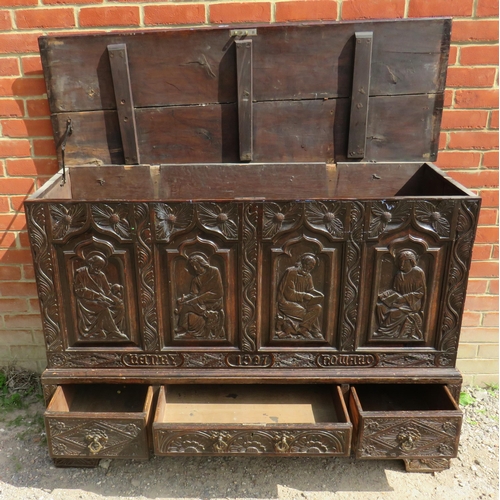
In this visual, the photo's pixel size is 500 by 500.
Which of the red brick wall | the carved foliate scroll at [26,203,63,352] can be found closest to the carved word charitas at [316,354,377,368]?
the red brick wall

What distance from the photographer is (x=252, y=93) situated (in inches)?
88.8

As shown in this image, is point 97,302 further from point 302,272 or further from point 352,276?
point 352,276

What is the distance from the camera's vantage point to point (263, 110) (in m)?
2.30

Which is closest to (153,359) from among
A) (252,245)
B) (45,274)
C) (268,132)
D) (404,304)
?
(45,274)

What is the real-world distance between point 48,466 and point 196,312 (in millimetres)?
1097

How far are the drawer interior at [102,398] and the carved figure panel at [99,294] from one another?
1.09 feet

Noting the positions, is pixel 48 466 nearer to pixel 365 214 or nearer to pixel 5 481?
pixel 5 481

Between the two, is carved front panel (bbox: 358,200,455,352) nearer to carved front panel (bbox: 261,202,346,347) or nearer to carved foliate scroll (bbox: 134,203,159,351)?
carved front panel (bbox: 261,202,346,347)

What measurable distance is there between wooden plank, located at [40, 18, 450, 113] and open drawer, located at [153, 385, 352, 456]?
141cm

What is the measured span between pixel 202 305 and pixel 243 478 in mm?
869

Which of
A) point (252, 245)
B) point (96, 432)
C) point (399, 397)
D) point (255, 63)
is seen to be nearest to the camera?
point (252, 245)

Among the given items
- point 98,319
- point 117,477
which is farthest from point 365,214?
point 117,477

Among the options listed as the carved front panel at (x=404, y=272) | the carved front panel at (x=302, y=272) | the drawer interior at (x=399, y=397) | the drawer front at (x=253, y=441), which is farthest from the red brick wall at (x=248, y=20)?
the drawer front at (x=253, y=441)

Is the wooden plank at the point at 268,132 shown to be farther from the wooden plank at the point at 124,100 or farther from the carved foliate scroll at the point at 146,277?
the carved foliate scroll at the point at 146,277
